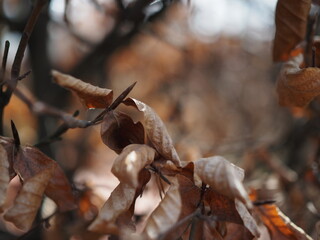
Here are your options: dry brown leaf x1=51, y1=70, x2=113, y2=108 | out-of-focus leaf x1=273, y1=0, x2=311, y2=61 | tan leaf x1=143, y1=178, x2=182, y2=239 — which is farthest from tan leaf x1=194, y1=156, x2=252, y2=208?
out-of-focus leaf x1=273, y1=0, x2=311, y2=61

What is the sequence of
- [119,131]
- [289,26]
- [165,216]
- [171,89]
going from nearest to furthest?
1. [165,216]
2. [119,131]
3. [289,26]
4. [171,89]

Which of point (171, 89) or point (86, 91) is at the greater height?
point (86, 91)

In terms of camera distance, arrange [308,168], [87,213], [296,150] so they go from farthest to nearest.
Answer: [296,150], [308,168], [87,213]

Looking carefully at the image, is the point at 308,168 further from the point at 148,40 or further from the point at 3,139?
the point at 148,40

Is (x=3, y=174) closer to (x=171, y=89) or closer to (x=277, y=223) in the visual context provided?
(x=277, y=223)

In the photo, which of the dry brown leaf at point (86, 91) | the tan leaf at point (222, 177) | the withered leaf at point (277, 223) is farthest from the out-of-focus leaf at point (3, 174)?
the withered leaf at point (277, 223)

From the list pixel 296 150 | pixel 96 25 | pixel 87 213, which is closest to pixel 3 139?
pixel 87 213

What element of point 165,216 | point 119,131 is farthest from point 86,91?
point 165,216
